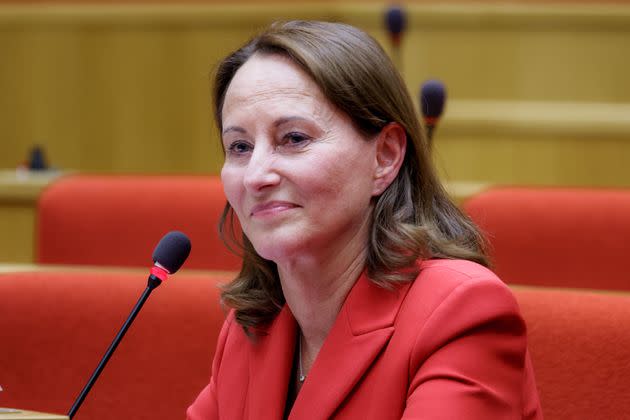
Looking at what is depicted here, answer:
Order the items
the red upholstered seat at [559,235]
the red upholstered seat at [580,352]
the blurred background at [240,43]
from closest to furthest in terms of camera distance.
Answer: the red upholstered seat at [580,352], the red upholstered seat at [559,235], the blurred background at [240,43]

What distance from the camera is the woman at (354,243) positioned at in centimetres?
61

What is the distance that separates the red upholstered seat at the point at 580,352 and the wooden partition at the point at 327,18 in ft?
2.34

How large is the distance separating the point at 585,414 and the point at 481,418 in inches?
9.1

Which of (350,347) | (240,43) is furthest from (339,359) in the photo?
(240,43)

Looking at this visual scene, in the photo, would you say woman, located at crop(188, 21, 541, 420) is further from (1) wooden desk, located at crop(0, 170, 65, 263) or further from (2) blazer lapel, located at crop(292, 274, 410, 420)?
(1) wooden desk, located at crop(0, 170, 65, 263)

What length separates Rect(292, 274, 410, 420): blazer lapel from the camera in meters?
0.65

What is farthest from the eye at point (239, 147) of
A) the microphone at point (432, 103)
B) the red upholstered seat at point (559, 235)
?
the red upholstered seat at point (559, 235)

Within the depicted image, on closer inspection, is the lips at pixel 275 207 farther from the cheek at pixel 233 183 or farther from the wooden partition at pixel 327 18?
the wooden partition at pixel 327 18

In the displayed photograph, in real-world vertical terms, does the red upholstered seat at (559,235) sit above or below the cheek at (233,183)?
below

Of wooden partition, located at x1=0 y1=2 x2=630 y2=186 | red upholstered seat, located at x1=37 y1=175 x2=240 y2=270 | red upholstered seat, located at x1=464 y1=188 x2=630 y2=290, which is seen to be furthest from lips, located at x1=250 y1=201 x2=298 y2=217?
wooden partition, located at x1=0 y1=2 x2=630 y2=186

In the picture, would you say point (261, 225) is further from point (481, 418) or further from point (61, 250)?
point (61, 250)

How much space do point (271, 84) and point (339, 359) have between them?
0.18 meters

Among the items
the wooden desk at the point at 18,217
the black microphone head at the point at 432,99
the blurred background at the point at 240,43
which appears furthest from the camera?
the blurred background at the point at 240,43

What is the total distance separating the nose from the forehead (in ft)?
0.11
